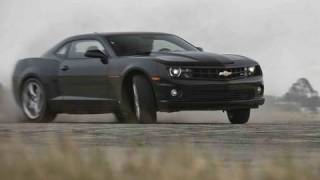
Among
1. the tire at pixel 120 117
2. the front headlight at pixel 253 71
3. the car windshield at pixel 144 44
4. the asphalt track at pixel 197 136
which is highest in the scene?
the car windshield at pixel 144 44

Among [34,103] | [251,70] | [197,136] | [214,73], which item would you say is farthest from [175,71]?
[34,103]

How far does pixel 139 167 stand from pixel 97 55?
6951mm

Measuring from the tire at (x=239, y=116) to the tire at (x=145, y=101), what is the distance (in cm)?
157

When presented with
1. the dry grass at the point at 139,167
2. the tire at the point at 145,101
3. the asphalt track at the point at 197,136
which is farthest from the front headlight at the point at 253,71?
the dry grass at the point at 139,167

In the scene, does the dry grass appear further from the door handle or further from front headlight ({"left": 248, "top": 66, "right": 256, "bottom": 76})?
the door handle

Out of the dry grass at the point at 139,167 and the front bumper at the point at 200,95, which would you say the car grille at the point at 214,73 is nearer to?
the front bumper at the point at 200,95

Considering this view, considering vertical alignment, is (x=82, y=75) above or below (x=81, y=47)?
below

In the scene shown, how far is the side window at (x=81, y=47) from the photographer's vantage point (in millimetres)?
13298

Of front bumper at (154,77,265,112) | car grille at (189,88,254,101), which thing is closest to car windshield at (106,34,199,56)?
front bumper at (154,77,265,112)

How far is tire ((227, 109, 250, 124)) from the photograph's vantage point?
12.8m

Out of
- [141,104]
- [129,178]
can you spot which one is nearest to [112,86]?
[141,104]

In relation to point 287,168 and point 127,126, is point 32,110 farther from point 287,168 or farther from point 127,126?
point 287,168

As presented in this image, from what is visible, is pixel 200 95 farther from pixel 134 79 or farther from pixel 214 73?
pixel 134 79

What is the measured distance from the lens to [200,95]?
1180 cm
